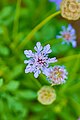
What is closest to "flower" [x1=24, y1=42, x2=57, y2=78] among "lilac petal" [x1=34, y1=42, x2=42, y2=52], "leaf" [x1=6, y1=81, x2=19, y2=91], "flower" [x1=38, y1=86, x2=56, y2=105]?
"lilac petal" [x1=34, y1=42, x2=42, y2=52]

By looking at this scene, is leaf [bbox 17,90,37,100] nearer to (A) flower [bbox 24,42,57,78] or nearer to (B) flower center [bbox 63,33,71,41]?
(B) flower center [bbox 63,33,71,41]

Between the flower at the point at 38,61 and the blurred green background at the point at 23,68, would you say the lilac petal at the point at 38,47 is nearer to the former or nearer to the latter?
the flower at the point at 38,61

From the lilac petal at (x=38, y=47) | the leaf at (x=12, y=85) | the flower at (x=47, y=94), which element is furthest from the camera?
the leaf at (x=12, y=85)

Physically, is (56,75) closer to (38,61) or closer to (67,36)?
(38,61)

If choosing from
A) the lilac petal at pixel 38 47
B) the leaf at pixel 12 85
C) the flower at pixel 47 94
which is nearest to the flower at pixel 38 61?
the lilac petal at pixel 38 47

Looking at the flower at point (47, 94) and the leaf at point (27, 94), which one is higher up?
the flower at point (47, 94)

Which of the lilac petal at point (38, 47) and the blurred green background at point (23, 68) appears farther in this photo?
the blurred green background at point (23, 68)

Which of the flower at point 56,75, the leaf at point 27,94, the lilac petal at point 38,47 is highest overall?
the lilac petal at point 38,47

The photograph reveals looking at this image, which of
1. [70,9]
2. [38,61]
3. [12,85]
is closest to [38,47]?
[38,61]
